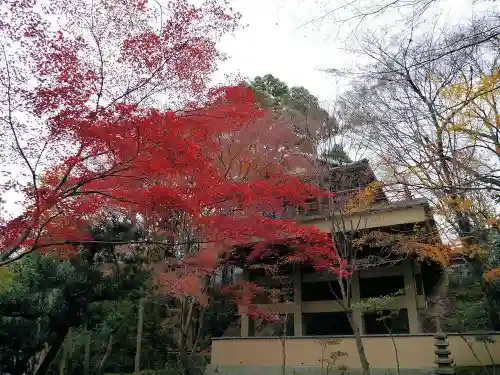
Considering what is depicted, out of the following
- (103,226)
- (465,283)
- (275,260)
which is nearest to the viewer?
(103,226)

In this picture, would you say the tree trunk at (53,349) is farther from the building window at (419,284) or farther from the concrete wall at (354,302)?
the building window at (419,284)

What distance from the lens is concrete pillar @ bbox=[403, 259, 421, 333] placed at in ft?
38.0

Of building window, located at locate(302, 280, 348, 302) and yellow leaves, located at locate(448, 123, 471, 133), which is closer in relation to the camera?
yellow leaves, located at locate(448, 123, 471, 133)

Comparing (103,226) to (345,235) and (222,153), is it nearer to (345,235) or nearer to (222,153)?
(222,153)

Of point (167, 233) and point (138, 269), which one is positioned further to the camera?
point (167, 233)

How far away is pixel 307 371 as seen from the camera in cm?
1094

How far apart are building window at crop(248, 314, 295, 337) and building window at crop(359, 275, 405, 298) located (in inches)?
107

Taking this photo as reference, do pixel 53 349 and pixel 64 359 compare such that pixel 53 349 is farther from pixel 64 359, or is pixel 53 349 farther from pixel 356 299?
pixel 356 299

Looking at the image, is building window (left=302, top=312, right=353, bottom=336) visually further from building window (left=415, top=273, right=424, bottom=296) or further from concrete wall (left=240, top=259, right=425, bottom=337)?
building window (left=415, top=273, right=424, bottom=296)

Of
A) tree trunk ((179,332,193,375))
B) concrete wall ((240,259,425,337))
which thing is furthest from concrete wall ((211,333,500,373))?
concrete wall ((240,259,425,337))

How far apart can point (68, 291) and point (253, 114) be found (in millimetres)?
7408

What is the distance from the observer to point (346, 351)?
10.8 meters

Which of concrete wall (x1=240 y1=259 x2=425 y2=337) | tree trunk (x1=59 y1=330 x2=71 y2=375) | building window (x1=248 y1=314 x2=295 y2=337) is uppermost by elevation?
concrete wall (x1=240 y1=259 x2=425 y2=337)

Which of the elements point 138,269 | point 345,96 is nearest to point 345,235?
point 345,96
